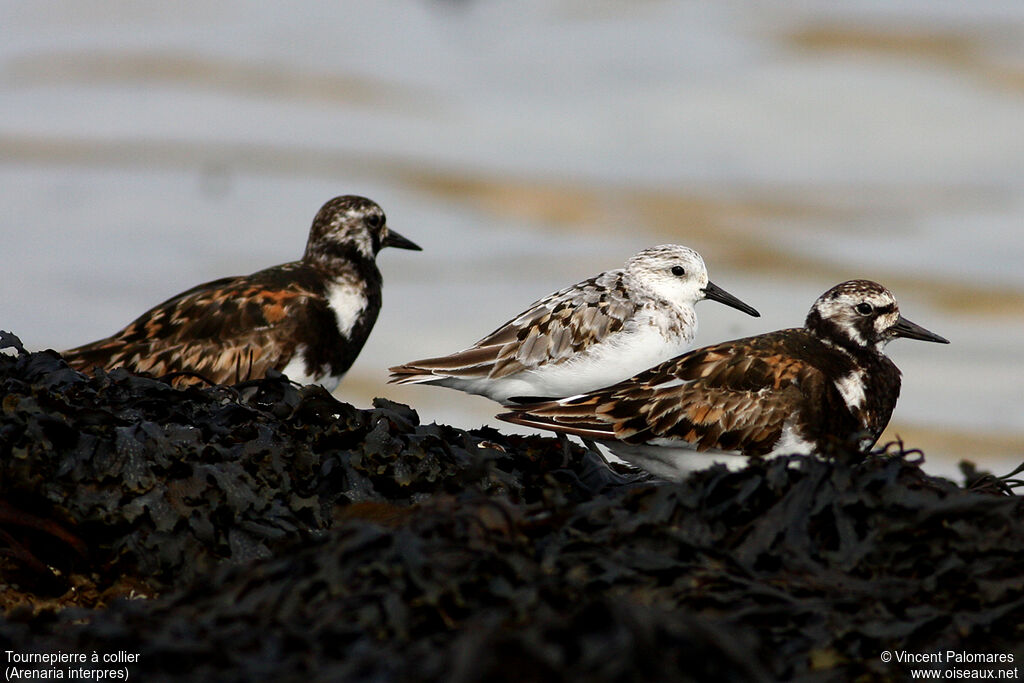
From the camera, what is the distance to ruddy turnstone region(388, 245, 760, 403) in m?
6.05

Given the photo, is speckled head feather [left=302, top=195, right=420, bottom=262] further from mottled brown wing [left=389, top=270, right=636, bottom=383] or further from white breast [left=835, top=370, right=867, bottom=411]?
white breast [left=835, top=370, right=867, bottom=411]

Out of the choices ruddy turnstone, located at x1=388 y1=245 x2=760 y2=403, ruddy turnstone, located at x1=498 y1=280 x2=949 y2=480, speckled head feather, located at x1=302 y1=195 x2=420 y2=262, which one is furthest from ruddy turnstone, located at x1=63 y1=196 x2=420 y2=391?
ruddy turnstone, located at x1=498 y1=280 x2=949 y2=480

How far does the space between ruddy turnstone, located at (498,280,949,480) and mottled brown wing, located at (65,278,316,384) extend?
1686 millimetres

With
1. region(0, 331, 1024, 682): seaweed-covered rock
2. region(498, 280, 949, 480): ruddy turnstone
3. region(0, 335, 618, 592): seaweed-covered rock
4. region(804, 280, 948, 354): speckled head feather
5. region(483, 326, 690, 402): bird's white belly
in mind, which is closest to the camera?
region(0, 331, 1024, 682): seaweed-covered rock

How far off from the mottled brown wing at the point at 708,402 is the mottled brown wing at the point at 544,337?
0.83m

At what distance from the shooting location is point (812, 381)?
193 inches

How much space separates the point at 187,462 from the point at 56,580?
1.65 ft

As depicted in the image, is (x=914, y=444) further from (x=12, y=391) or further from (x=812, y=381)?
(x=12, y=391)

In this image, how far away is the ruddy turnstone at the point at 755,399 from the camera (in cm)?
487

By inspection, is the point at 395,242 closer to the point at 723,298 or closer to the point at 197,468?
the point at 723,298

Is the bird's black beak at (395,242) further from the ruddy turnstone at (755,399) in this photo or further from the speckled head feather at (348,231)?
the ruddy turnstone at (755,399)

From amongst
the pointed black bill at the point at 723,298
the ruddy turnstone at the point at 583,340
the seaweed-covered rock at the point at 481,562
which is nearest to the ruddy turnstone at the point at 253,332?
the ruddy turnstone at the point at 583,340

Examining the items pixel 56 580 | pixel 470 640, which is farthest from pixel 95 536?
→ pixel 470 640

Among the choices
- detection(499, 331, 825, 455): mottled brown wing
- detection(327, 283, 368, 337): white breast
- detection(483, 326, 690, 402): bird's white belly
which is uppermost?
detection(327, 283, 368, 337): white breast
